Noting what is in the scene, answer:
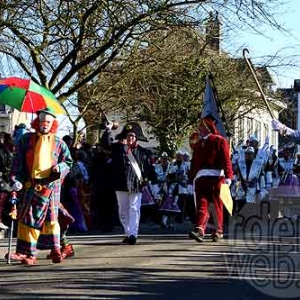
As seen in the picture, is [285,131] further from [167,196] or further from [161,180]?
[161,180]

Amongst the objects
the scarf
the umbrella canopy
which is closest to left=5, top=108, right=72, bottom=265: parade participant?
the scarf

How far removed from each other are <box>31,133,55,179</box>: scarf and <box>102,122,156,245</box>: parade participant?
2826 millimetres

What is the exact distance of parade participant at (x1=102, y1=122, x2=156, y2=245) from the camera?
41.2 feet

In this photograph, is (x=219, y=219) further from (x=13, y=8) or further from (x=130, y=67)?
(x=130, y=67)

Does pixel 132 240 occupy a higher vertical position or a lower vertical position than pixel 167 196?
lower

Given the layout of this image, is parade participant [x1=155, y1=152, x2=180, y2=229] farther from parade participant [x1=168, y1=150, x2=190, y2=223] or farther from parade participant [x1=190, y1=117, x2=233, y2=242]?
parade participant [x1=190, y1=117, x2=233, y2=242]

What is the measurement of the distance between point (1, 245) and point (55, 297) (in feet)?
17.0

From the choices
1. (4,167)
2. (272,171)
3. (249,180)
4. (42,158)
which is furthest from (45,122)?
(272,171)

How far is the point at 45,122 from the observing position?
32.3 feet

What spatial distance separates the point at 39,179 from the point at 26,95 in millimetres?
2209

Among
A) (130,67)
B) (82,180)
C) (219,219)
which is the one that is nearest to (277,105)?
(130,67)

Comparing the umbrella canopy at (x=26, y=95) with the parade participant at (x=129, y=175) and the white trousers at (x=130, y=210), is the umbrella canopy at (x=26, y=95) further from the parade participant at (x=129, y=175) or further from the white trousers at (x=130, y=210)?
the white trousers at (x=130, y=210)

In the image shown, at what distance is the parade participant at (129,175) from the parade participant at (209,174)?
0.80 meters

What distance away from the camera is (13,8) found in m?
16.0
